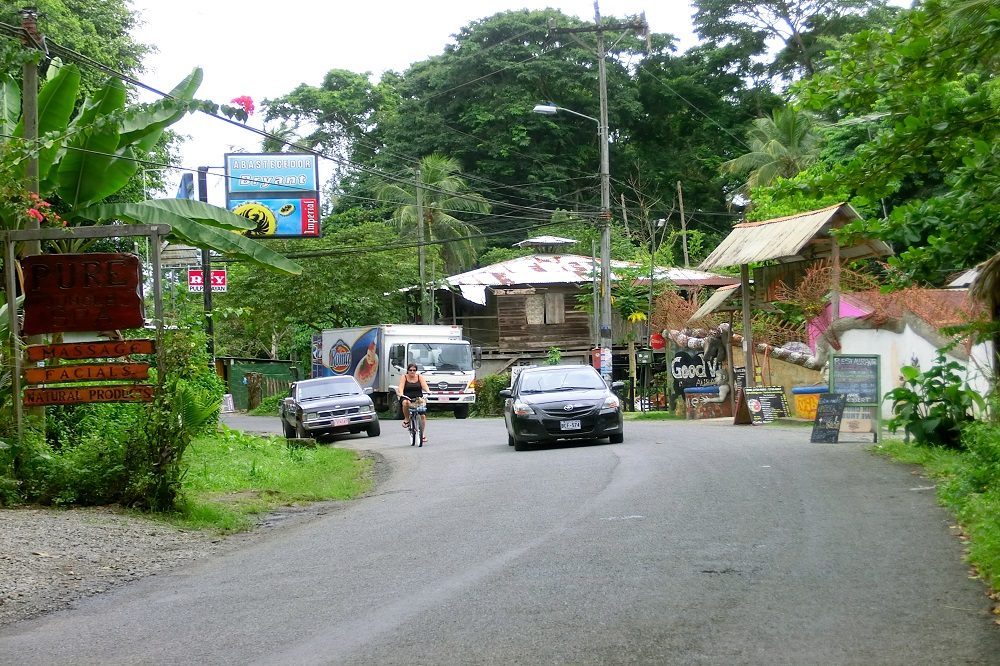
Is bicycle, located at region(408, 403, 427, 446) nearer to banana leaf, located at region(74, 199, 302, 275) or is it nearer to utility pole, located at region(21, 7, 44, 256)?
banana leaf, located at region(74, 199, 302, 275)

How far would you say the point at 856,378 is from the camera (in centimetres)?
1841

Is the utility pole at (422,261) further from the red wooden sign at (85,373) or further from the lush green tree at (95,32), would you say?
the red wooden sign at (85,373)

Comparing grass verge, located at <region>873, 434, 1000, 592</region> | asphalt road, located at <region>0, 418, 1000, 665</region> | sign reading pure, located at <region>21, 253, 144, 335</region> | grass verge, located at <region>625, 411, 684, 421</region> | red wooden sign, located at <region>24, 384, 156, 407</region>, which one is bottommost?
grass verge, located at <region>625, 411, 684, 421</region>

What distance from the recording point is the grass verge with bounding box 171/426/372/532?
1322 centimetres

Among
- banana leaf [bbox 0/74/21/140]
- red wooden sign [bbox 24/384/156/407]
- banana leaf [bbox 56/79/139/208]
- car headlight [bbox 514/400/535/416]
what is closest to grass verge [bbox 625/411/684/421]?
car headlight [bbox 514/400/535/416]

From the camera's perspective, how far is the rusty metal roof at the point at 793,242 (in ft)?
80.0

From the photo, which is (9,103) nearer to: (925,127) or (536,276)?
(925,127)

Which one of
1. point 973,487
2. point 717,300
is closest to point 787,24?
point 717,300

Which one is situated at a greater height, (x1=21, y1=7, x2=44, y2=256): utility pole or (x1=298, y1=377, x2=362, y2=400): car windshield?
(x1=21, y1=7, x2=44, y2=256): utility pole

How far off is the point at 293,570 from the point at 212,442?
13.0 metres

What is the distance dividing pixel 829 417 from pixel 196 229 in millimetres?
10380

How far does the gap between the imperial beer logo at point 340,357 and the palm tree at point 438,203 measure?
32.3ft

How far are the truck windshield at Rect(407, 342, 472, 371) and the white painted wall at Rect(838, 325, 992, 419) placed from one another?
53.5 feet

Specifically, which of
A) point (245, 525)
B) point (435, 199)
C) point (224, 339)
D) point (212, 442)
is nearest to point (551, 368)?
point (212, 442)
